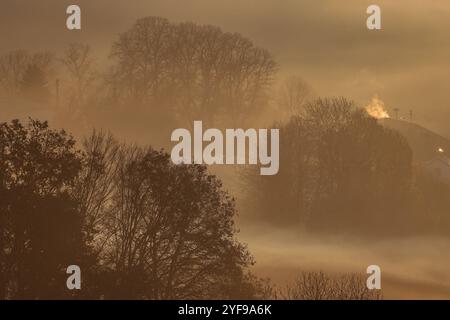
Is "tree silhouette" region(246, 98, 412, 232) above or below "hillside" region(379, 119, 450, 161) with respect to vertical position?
below

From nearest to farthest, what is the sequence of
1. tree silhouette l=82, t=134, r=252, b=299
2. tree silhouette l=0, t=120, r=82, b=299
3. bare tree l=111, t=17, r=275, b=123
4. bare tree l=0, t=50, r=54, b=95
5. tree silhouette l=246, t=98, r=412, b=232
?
tree silhouette l=0, t=120, r=82, b=299 → tree silhouette l=82, t=134, r=252, b=299 → tree silhouette l=246, t=98, r=412, b=232 → bare tree l=111, t=17, r=275, b=123 → bare tree l=0, t=50, r=54, b=95

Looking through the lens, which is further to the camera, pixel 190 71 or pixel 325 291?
pixel 190 71

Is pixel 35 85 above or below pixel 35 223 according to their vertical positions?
above

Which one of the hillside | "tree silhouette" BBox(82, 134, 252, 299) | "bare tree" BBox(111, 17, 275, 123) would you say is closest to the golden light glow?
the hillside

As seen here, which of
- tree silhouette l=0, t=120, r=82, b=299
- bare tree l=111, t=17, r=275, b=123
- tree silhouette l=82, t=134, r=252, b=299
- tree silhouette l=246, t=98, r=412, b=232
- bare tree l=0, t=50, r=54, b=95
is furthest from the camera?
bare tree l=0, t=50, r=54, b=95

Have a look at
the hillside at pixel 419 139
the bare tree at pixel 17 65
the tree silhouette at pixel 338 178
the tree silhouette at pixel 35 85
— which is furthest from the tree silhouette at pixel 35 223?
the hillside at pixel 419 139

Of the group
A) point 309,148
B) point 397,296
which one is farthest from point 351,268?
point 309,148

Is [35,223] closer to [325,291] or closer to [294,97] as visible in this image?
[325,291]

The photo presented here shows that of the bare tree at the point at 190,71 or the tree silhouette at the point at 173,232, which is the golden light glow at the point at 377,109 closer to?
the bare tree at the point at 190,71

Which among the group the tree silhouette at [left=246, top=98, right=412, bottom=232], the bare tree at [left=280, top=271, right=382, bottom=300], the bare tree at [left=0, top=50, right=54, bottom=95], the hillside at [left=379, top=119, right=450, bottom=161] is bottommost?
the bare tree at [left=280, top=271, right=382, bottom=300]

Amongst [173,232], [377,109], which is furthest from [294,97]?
[173,232]

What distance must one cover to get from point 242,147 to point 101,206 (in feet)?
233

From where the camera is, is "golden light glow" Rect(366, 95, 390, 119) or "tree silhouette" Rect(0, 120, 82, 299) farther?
"golden light glow" Rect(366, 95, 390, 119)

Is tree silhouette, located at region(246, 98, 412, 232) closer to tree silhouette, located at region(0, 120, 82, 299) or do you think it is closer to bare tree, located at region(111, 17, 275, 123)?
bare tree, located at region(111, 17, 275, 123)
